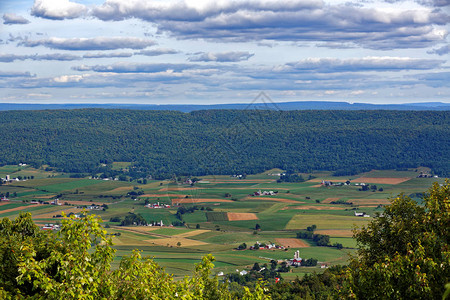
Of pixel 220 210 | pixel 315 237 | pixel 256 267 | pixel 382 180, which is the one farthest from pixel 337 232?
pixel 382 180

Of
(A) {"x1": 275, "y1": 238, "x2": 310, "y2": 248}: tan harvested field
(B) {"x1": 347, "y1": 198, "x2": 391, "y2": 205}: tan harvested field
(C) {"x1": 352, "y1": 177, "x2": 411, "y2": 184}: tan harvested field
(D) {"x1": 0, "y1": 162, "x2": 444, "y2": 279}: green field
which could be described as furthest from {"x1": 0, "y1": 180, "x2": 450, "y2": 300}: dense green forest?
(C) {"x1": 352, "y1": 177, "x2": 411, "y2": 184}: tan harvested field

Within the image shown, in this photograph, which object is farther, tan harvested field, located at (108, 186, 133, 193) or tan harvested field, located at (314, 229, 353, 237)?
tan harvested field, located at (108, 186, 133, 193)

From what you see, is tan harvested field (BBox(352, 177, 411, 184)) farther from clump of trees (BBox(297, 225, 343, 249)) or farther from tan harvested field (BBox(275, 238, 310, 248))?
tan harvested field (BBox(275, 238, 310, 248))

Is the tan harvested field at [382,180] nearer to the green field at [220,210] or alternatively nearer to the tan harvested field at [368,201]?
the green field at [220,210]

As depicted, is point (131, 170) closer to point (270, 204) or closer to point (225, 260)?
point (270, 204)

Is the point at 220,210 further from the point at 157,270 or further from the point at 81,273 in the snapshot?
the point at 81,273

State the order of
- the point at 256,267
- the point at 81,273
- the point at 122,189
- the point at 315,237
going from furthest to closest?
the point at 122,189 → the point at 315,237 → the point at 256,267 → the point at 81,273
